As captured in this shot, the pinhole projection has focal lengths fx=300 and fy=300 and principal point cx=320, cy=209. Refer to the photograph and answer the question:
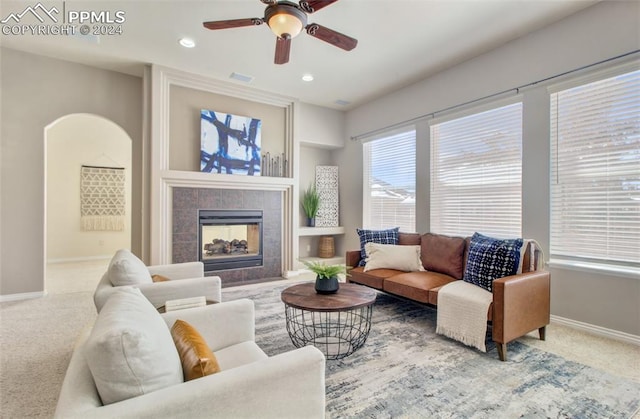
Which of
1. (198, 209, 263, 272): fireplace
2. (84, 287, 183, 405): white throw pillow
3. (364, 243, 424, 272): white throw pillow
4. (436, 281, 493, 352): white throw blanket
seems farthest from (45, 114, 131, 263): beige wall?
(436, 281, 493, 352): white throw blanket

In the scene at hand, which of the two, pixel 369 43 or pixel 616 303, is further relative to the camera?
pixel 369 43

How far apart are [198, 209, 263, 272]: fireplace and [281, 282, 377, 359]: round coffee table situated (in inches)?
79.9

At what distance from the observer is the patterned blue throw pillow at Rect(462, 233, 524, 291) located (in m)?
2.66

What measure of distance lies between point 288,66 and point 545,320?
408 centimetres

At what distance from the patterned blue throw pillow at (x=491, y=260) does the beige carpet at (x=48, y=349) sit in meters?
0.64

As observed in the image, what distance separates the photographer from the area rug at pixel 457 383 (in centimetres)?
176

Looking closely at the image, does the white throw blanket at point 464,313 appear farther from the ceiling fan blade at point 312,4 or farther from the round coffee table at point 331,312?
the ceiling fan blade at point 312,4

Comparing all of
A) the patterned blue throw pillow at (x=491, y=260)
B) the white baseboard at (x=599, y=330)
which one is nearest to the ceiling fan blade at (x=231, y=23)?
the patterned blue throw pillow at (x=491, y=260)

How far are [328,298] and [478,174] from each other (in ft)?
8.85

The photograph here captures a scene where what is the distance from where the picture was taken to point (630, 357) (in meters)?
2.39

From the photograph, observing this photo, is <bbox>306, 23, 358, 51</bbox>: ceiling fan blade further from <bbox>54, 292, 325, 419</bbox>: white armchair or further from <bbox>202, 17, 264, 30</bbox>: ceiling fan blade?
<bbox>54, 292, 325, 419</bbox>: white armchair

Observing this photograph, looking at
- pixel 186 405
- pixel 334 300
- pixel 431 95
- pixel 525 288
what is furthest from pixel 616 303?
pixel 186 405

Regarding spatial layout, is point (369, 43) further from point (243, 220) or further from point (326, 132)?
point (243, 220)

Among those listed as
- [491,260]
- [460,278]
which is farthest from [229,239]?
[491,260]
